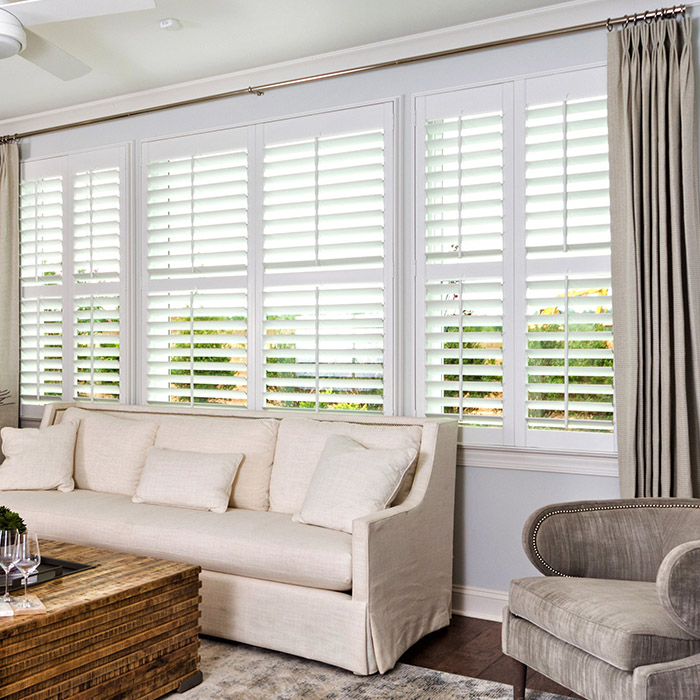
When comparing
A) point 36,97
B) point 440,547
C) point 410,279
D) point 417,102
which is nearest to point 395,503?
point 440,547

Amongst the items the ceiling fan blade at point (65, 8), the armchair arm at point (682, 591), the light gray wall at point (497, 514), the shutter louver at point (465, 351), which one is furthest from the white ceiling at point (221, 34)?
the armchair arm at point (682, 591)

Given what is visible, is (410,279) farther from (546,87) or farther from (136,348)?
(136,348)

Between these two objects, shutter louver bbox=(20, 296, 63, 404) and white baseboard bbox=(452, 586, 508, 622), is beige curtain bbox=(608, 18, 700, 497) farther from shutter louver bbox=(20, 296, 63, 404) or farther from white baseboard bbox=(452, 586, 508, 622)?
shutter louver bbox=(20, 296, 63, 404)

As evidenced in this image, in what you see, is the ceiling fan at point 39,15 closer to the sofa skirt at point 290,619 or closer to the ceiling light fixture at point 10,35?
the ceiling light fixture at point 10,35

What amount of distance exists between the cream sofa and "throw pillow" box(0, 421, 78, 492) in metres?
0.09

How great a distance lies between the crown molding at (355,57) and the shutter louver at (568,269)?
37 cm

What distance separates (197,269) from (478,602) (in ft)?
7.62

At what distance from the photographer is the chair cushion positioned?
2002 mm

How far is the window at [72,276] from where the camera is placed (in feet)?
15.0

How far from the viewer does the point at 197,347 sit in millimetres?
4262

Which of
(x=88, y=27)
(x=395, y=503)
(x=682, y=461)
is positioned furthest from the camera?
(x=88, y=27)

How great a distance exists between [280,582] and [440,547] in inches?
28.9

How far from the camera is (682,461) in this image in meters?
2.90

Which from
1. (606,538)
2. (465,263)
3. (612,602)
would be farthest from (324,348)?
(612,602)
